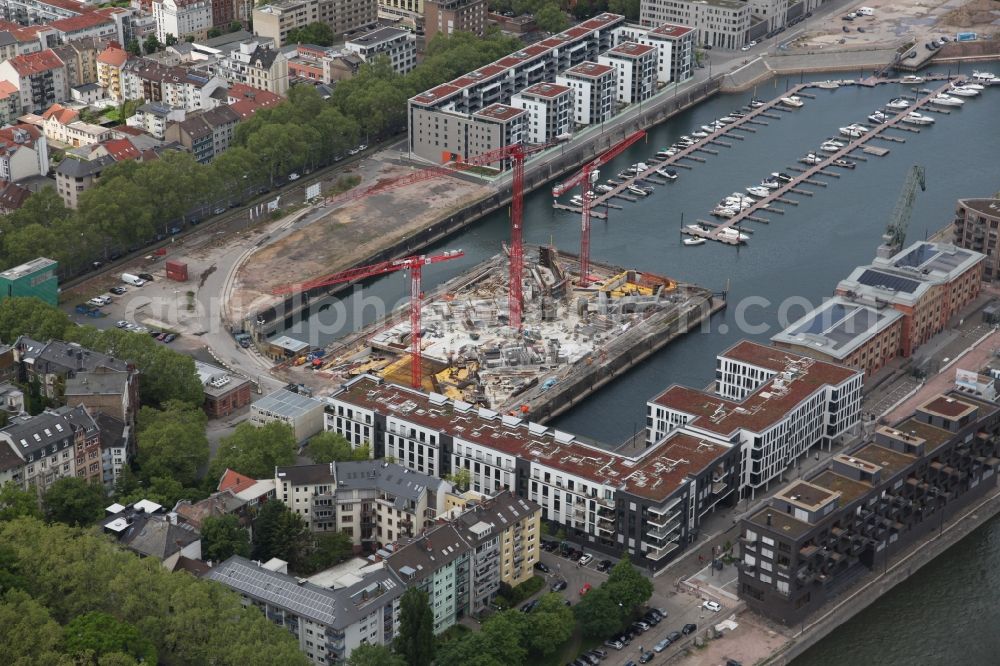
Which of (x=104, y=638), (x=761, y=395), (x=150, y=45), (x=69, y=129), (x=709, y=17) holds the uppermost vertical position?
(x=709, y=17)

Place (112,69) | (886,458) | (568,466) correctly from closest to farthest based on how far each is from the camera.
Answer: (886,458) → (568,466) → (112,69)

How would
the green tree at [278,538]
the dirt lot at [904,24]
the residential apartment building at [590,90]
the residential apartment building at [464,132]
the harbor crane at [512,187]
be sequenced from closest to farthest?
1. the green tree at [278,538]
2. the harbor crane at [512,187]
3. the residential apartment building at [464,132]
4. the residential apartment building at [590,90]
5. the dirt lot at [904,24]

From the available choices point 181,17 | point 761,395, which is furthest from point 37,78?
point 761,395

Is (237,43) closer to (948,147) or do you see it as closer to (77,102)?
(77,102)

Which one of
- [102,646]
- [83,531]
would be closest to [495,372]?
[83,531]

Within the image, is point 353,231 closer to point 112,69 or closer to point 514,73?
point 514,73

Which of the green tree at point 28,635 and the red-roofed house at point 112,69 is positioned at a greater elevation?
the red-roofed house at point 112,69

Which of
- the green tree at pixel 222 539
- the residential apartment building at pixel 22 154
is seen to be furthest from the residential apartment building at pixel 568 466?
the residential apartment building at pixel 22 154

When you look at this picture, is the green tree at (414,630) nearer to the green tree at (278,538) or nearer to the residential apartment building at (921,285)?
the green tree at (278,538)
